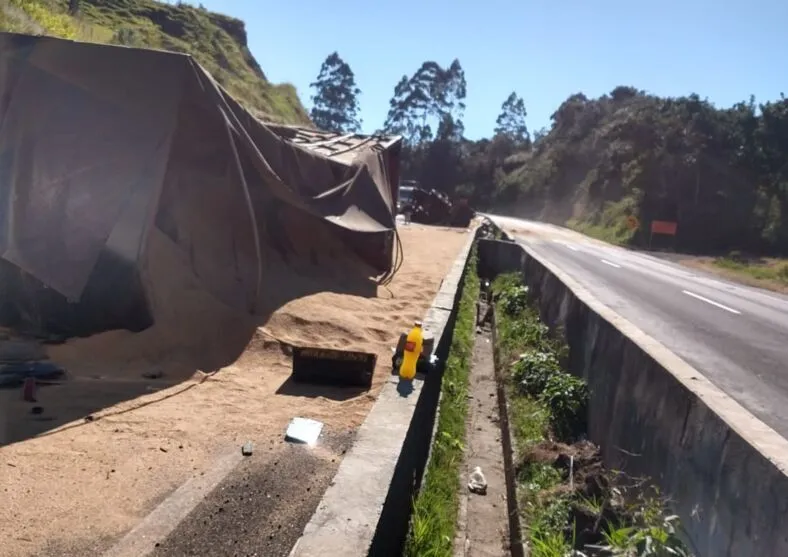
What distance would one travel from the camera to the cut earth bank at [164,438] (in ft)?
12.6

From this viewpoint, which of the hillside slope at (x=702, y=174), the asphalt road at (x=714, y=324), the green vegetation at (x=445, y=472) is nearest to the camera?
the green vegetation at (x=445, y=472)

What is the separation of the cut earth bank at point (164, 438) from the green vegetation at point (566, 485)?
4.69 ft

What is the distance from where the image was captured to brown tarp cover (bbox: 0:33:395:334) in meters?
6.97

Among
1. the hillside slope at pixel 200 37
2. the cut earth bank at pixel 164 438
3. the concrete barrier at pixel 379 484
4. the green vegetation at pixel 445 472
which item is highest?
the hillside slope at pixel 200 37

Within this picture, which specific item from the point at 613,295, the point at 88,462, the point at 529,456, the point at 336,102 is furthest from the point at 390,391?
the point at 336,102

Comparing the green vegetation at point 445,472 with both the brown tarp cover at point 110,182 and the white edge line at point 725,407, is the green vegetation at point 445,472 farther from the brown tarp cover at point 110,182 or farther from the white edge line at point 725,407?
the brown tarp cover at point 110,182

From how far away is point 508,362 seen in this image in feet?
31.9

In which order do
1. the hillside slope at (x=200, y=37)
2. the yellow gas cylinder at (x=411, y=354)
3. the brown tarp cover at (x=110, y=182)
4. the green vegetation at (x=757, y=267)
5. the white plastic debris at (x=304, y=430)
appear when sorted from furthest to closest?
the hillside slope at (x=200, y=37) → the green vegetation at (x=757, y=267) → the brown tarp cover at (x=110, y=182) → the yellow gas cylinder at (x=411, y=354) → the white plastic debris at (x=304, y=430)

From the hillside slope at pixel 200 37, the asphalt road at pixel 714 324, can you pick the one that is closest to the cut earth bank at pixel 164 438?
the asphalt road at pixel 714 324

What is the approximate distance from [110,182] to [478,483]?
14.5 ft

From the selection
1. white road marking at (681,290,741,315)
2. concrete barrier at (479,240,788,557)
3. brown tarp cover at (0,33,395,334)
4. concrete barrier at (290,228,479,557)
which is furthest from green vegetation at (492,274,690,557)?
white road marking at (681,290,741,315)

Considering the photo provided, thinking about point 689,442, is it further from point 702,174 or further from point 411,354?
point 702,174

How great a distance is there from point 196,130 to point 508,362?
4804 mm

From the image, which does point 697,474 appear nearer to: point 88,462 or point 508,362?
point 88,462
